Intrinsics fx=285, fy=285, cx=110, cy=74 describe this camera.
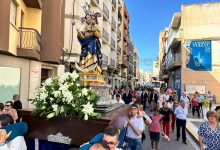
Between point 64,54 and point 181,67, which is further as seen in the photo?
point 181,67

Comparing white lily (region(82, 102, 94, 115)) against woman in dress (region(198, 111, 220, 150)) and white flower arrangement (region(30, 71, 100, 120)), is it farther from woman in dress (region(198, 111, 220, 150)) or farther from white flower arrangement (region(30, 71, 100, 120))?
woman in dress (region(198, 111, 220, 150))

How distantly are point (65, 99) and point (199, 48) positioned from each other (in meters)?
31.0

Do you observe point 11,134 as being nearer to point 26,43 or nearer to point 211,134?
point 211,134

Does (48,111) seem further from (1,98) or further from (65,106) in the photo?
(1,98)

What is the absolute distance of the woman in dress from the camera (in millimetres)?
5285

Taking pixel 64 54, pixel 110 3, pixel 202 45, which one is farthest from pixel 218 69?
pixel 64 54

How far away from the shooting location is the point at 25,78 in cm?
1553

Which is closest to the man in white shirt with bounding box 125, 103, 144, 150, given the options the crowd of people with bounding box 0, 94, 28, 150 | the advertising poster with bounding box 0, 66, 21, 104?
the crowd of people with bounding box 0, 94, 28, 150

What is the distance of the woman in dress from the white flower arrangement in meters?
2.58

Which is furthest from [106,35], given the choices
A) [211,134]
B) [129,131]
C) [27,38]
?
[211,134]

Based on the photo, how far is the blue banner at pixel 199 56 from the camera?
106 feet

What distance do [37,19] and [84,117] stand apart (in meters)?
13.5

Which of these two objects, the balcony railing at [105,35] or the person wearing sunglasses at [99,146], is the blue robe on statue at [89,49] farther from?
the balcony railing at [105,35]

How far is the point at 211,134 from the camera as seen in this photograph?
534 centimetres
